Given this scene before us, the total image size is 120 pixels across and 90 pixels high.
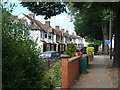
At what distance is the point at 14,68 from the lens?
15.3 feet

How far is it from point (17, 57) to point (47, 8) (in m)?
11.3

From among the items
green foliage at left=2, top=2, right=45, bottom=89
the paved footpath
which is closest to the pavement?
the paved footpath

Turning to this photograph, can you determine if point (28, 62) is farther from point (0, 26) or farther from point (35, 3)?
point (35, 3)

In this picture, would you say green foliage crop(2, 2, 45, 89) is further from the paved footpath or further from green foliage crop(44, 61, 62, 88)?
the paved footpath

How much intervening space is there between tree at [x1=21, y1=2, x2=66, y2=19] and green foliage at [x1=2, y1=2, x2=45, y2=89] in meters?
9.18

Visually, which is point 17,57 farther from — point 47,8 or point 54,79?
point 47,8

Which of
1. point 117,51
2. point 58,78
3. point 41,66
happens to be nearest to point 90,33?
point 117,51

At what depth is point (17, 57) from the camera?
15.8 feet

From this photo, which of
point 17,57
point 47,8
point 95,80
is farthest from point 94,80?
point 17,57

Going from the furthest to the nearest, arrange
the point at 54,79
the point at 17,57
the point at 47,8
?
the point at 47,8
the point at 54,79
the point at 17,57

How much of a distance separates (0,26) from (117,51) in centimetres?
1383

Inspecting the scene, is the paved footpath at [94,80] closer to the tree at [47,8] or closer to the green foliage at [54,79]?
the green foliage at [54,79]

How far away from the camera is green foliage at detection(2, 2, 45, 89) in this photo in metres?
4.51

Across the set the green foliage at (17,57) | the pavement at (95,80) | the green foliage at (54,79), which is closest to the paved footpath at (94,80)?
the pavement at (95,80)
